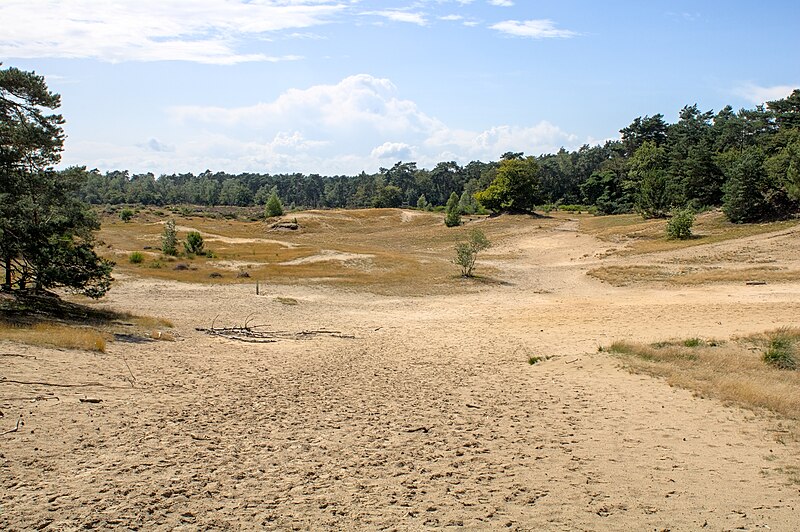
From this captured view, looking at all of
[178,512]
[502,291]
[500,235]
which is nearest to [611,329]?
[502,291]

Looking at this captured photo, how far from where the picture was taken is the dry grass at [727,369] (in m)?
13.0

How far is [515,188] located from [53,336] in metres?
82.8

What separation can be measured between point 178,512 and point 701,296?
94.2 feet

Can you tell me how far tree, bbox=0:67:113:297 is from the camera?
20.0 m

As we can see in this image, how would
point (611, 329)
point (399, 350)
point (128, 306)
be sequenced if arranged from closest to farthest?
1. point (399, 350)
2. point (611, 329)
3. point (128, 306)

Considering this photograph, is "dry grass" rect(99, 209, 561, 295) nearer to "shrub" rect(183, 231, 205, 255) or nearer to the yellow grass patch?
"shrub" rect(183, 231, 205, 255)

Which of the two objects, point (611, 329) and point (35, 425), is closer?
point (35, 425)

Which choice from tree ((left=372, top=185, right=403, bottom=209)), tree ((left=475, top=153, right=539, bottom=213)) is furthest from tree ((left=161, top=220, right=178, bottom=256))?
tree ((left=372, top=185, right=403, bottom=209))

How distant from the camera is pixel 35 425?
31.8ft

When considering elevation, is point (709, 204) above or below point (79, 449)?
above

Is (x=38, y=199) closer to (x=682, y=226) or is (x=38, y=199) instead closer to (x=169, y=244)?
(x=169, y=244)

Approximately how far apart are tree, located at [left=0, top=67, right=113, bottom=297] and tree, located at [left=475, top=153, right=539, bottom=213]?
76.1 m

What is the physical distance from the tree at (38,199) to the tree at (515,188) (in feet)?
250

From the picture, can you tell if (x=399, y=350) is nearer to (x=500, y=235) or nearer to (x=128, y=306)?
(x=128, y=306)
